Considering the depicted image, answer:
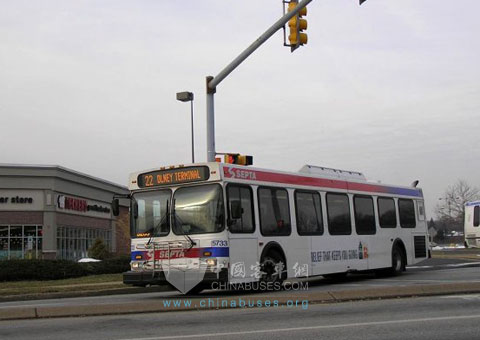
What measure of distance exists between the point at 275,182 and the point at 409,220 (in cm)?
738

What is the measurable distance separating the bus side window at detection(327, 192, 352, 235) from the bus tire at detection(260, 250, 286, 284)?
2.43m

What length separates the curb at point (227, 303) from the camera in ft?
36.2

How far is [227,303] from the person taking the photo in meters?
12.0

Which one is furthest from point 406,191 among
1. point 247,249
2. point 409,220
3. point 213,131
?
point 247,249

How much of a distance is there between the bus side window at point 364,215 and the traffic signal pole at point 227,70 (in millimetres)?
4455

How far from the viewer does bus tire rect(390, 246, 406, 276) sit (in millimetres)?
19984

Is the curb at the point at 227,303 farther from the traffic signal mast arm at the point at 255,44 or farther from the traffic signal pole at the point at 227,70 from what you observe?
the traffic signal mast arm at the point at 255,44

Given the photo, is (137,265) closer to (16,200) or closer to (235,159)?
(235,159)

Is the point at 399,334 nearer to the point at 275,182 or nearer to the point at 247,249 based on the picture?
the point at 247,249

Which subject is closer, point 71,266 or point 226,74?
point 226,74

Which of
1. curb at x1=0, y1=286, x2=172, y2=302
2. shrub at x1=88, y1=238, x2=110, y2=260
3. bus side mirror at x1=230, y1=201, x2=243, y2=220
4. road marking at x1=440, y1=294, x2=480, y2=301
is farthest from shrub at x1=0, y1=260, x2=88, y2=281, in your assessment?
road marking at x1=440, y1=294, x2=480, y2=301

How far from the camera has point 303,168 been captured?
1712 cm

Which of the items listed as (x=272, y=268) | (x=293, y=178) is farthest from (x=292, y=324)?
(x=293, y=178)

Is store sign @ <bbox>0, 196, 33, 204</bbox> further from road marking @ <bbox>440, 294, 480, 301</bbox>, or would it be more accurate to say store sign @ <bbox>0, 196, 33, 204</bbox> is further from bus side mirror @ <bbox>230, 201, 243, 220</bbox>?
road marking @ <bbox>440, 294, 480, 301</bbox>
